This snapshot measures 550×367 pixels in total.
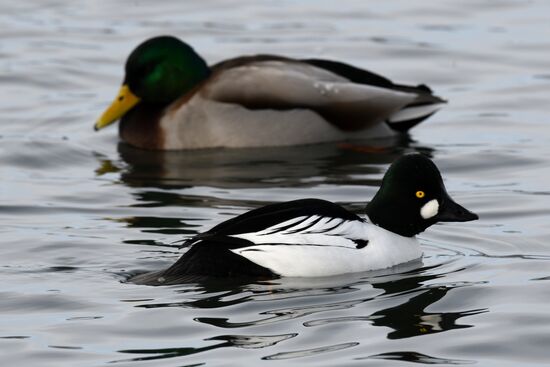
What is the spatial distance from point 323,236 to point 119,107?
5695 millimetres

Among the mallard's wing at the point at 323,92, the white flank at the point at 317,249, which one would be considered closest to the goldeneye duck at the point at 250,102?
the mallard's wing at the point at 323,92

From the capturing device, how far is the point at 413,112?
1455cm

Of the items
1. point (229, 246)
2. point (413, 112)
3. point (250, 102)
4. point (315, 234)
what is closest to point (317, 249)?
point (315, 234)

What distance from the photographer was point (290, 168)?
13297 millimetres

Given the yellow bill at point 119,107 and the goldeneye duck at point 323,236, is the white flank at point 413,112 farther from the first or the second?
the goldeneye duck at point 323,236

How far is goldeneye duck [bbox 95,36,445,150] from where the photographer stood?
558 inches

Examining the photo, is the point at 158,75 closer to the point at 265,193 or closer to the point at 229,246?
the point at 265,193

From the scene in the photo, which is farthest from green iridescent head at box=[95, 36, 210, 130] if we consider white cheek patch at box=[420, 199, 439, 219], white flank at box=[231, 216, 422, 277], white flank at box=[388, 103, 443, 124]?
white flank at box=[231, 216, 422, 277]

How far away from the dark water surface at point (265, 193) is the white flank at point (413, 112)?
25 centimetres

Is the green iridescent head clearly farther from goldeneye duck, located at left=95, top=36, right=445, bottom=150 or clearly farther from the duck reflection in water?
the duck reflection in water

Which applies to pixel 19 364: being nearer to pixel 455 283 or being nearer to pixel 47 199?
pixel 455 283

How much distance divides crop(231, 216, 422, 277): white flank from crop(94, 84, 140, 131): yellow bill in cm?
545

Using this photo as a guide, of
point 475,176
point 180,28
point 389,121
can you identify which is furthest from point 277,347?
point 180,28

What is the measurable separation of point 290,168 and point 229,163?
0.61 m
